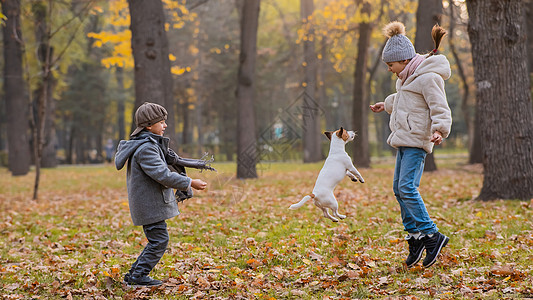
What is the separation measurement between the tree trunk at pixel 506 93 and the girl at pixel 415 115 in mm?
4319

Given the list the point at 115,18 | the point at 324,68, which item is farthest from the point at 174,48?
the point at 115,18

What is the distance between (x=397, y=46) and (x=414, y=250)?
6.05ft

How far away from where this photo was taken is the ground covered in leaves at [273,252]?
3.94 meters

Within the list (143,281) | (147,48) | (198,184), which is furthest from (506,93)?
(147,48)

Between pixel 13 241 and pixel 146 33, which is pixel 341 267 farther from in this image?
pixel 146 33

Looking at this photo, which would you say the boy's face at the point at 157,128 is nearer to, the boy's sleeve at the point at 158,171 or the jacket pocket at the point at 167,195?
the boy's sleeve at the point at 158,171

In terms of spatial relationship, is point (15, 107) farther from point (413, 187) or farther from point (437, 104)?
point (437, 104)

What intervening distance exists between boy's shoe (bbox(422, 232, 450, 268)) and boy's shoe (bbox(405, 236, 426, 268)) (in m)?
0.09

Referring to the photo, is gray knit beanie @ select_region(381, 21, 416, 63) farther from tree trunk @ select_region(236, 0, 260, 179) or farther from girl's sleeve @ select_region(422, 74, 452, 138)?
tree trunk @ select_region(236, 0, 260, 179)

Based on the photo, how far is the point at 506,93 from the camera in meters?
7.71

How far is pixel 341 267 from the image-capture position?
453cm

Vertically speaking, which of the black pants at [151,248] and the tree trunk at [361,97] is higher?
the tree trunk at [361,97]

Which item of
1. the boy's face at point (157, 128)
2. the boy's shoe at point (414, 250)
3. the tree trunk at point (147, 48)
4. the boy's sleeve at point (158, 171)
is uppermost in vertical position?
the tree trunk at point (147, 48)

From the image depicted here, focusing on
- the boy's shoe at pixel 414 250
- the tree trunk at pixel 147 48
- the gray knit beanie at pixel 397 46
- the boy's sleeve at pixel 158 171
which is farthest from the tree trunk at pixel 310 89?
the boy's sleeve at pixel 158 171
